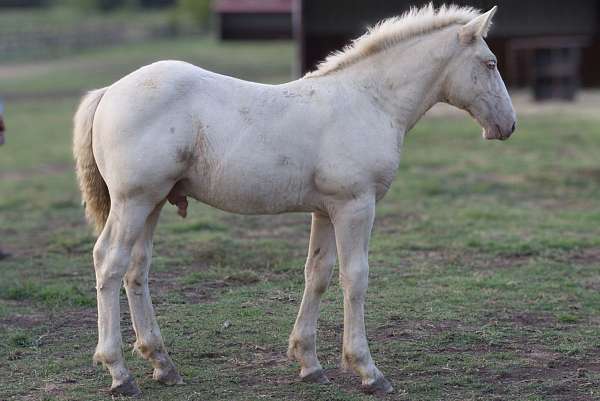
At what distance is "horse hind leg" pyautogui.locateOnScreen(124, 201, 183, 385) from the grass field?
0.32 feet

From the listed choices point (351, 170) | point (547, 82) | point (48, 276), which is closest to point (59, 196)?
point (48, 276)

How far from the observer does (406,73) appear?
5.05 meters

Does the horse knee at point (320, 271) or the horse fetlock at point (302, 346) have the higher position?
the horse knee at point (320, 271)

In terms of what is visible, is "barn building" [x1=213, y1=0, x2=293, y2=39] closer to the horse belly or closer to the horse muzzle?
the horse muzzle

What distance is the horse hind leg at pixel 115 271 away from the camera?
4.71m

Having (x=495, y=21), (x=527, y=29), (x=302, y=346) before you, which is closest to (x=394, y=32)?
(x=302, y=346)

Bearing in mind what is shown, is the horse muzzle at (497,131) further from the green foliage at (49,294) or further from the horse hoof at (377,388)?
the green foliage at (49,294)

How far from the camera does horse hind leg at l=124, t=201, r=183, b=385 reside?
5.01 metres

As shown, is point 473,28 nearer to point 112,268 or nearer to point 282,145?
point 282,145

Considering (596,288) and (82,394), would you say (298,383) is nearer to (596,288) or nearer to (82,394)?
(82,394)

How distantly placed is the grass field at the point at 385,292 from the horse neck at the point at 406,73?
1.37m

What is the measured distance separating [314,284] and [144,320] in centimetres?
88

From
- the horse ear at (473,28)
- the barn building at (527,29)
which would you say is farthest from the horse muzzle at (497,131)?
the barn building at (527,29)

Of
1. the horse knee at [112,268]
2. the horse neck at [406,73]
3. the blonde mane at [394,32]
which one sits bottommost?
the horse knee at [112,268]
